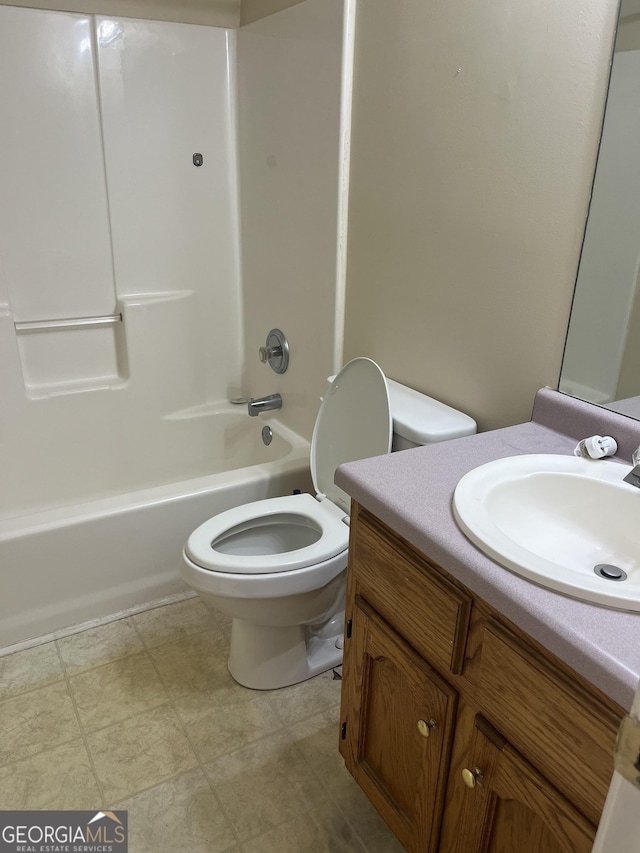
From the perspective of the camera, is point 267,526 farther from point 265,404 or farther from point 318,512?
point 265,404

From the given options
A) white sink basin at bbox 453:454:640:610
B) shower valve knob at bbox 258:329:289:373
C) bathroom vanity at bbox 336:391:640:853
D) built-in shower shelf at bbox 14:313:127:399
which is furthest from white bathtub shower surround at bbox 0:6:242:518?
white sink basin at bbox 453:454:640:610

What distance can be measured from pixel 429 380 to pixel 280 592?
Result: 2.17 feet

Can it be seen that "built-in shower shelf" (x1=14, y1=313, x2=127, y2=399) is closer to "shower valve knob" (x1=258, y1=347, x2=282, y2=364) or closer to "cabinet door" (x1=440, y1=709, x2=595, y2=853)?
"shower valve knob" (x1=258, y1=347, x2=282, y2=364)

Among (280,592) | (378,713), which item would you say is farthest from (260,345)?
(378,713)

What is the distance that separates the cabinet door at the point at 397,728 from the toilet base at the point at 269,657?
420 millimetres

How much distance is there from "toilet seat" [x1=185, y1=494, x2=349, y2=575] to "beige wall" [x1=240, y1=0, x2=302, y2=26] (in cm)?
149

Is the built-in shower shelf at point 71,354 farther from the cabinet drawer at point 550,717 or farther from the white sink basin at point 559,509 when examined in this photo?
the cabinet drawer at point 550,717

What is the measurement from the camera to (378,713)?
1243 millimetres

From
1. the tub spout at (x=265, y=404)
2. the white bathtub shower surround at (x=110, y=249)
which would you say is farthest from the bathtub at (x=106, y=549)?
the white bathtub shower surround at (x=110, y=249)

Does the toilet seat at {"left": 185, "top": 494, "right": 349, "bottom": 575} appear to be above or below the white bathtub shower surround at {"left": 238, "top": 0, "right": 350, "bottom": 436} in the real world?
below

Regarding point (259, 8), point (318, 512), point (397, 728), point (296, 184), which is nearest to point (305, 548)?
point (318, 512)

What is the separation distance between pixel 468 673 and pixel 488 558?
196mm

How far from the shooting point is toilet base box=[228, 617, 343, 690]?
175cm

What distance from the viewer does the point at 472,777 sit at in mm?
975
